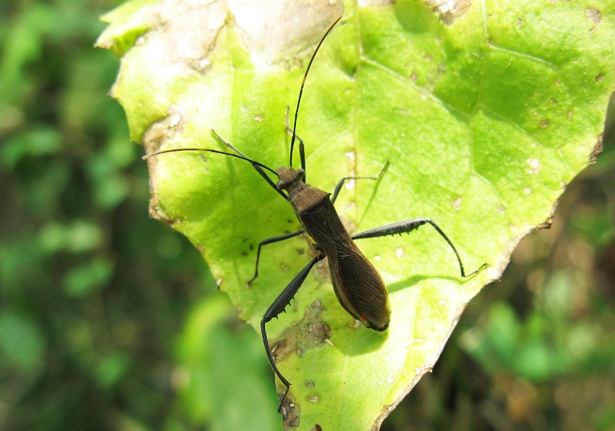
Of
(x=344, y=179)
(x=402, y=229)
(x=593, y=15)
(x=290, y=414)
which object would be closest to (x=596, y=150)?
(x=593, y=15)

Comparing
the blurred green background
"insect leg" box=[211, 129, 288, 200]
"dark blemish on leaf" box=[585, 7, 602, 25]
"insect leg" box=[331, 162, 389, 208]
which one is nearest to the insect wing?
"insect leg" box=[331, 162, 389, 208]

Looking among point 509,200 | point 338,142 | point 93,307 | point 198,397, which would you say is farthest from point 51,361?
point 509,200

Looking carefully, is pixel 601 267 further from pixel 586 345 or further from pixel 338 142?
pixel 338 142

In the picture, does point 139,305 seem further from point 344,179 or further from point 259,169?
point 344,179

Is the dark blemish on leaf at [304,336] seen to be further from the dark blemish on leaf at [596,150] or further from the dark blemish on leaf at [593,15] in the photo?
the dark blemish on leaf at [593,15]

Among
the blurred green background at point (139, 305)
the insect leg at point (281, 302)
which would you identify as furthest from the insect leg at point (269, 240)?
the blurred green background at point (139, 305)
